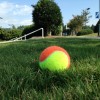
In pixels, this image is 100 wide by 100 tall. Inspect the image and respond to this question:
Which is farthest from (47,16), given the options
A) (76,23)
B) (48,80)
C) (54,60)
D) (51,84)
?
(76,23)

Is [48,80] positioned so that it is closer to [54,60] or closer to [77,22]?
[54,60]

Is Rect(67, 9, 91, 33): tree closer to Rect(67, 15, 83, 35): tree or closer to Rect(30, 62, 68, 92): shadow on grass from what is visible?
Rect(67, 15, 83, 35): tree

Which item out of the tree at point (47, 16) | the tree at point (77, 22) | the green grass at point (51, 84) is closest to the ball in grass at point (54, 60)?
the green grass at point (51, 84)

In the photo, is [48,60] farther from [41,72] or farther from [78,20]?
[78,20]

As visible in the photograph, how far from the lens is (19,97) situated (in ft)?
9.87

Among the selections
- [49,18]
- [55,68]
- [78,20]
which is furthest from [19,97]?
[78,20]

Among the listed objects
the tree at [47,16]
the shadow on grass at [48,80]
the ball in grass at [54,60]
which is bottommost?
the shadow on grass at [48,80]

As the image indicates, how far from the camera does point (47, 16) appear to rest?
26.6m

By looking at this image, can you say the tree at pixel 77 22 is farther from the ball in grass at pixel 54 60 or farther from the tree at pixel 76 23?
the ball in grass at pixel 54 60

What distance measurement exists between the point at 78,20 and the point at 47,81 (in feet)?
164

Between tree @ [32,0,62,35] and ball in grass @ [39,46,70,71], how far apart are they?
72.9 ft

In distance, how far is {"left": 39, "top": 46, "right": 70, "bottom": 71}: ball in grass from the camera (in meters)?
4.05

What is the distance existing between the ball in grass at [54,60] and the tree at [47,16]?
22222 mm

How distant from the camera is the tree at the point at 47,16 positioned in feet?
87.3
